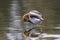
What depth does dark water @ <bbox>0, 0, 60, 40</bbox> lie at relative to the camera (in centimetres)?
165

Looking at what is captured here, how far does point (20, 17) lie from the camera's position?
185 centimetres

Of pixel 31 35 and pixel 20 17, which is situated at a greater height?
pixel 20 17

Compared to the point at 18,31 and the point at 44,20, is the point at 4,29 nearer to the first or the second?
the point at 18,31

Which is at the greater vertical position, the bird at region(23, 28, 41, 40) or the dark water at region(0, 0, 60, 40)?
the dark water at region(0, 0, 60, 40)

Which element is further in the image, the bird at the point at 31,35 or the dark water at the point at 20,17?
the dark water at the point at 20,17

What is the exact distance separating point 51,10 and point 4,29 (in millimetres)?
533

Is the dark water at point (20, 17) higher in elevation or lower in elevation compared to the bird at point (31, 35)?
higher

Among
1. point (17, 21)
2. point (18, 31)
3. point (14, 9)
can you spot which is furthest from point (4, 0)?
point (18, 31)

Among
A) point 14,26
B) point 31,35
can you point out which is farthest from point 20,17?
point 31,35

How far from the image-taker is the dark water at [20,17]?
1.65m

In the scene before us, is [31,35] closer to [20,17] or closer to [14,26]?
[14,26]

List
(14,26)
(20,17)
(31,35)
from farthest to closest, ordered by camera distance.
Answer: (20,17)
(14,26)
(31,35)

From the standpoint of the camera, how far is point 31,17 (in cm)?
164

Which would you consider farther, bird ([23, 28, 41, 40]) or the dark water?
the dark water
